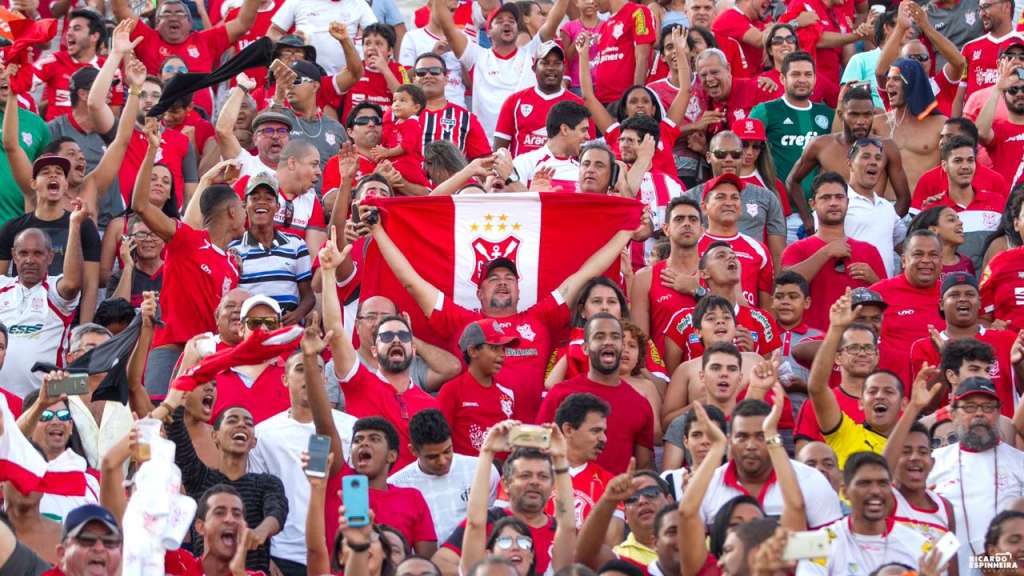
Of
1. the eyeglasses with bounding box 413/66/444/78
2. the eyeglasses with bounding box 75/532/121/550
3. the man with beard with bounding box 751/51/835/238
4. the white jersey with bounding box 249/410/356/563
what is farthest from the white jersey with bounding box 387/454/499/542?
the man with beard with bounding box 751/51/835/238

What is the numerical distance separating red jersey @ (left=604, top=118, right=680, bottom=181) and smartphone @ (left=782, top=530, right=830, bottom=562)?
667 centimetres

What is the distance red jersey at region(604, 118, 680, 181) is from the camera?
1466 cm

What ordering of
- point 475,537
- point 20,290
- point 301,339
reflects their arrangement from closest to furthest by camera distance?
1. point 475,537
2. point 301,339
3. point 20,290

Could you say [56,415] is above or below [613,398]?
below

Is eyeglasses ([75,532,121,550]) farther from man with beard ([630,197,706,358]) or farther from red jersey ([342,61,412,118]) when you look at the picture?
red jersey ([342,61,412,118])

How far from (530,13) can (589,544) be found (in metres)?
8.08

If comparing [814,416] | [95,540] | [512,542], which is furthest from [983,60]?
[95,540]

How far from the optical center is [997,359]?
1196 centimetres

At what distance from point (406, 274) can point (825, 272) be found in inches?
106

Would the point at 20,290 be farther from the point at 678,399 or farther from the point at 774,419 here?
the point at 774,419

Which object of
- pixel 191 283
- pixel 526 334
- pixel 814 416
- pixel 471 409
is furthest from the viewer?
pixel 191 283

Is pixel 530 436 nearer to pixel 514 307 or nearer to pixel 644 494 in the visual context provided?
pixel 644 494

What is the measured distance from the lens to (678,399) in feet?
38.5

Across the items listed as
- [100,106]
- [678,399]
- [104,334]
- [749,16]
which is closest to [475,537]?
[678,399]
